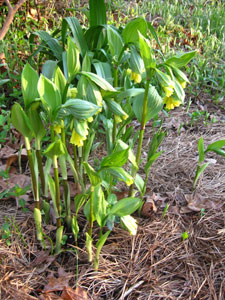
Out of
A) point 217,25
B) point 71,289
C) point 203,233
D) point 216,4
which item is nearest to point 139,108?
point 203,233

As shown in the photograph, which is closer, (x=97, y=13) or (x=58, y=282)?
(x=58, y=282)

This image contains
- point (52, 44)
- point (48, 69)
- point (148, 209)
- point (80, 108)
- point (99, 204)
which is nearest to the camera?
point (80, 108)

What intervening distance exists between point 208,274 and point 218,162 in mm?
825

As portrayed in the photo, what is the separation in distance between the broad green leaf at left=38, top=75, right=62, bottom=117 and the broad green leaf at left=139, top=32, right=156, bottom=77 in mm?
337

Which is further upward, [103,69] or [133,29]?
[133,29]

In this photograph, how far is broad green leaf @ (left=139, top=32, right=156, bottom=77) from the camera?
1096 mm

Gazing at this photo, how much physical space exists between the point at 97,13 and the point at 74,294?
1442 mm

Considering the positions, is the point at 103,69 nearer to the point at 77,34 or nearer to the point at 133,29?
the point at 77,34

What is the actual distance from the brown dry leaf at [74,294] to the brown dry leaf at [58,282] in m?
0.03

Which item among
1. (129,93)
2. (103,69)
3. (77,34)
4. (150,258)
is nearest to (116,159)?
(129,93)

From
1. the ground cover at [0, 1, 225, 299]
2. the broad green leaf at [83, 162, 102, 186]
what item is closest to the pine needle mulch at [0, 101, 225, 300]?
the ground cover at [0, 1, 225, 299]

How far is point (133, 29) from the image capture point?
3.99 feet

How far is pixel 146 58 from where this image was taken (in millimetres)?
1135

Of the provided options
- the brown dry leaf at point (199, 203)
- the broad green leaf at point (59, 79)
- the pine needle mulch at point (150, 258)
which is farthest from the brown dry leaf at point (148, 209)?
the broad green leaf at point (59, 79)
